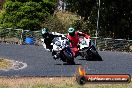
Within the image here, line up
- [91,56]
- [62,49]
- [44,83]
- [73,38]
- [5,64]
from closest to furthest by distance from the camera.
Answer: [44,83] < [5,64] < [62,49] < [73,38] < [91,56]

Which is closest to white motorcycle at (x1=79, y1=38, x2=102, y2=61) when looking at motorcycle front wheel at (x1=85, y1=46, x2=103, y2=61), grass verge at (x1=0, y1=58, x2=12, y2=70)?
motorcycle front wheel at (x1=85, y1=46, x2=103, y2=61)

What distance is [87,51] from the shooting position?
92.2ft

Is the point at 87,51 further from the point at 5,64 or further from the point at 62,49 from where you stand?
the point at 5,64

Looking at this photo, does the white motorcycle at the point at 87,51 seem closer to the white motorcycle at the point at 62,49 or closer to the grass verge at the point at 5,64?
the white motorcycle at the point at 62,49

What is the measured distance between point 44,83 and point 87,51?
12423 millimetres

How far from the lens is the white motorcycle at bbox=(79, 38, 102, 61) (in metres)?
27.9

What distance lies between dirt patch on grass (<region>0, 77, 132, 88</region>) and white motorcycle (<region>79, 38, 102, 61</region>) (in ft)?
32.4

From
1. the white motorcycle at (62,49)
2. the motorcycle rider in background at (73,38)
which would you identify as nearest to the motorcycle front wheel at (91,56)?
the motorcycle rider in background at (73,38)

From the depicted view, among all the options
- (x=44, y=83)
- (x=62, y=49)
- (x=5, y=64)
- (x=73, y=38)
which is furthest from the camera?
(x=73, y=38)

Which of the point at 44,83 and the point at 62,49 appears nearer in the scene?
the point at 44,83

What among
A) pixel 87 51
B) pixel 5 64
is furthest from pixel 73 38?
pixel 5 64

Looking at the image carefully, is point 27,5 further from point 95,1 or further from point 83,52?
point 83,52

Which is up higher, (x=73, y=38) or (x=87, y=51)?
(x=73, y=38)

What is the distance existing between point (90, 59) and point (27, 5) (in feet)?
73.3
